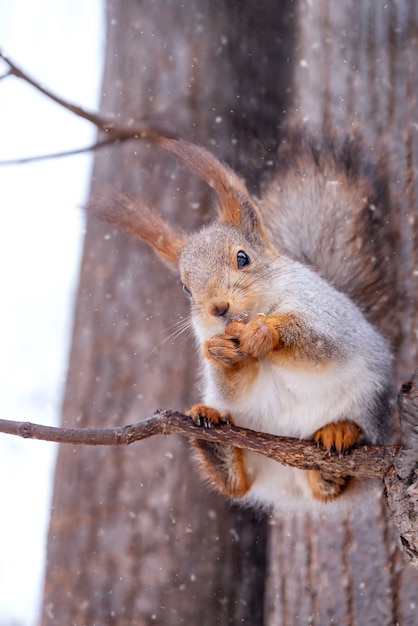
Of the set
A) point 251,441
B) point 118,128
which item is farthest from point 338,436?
point 118,128

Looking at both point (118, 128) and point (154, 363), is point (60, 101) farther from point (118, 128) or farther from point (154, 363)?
point (154, 363)

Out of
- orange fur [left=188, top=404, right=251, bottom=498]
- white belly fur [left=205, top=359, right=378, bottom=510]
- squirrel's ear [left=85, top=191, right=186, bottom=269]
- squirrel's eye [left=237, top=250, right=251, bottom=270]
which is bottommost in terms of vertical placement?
orange fur [left=188, top=404, right=251, bottom=498]

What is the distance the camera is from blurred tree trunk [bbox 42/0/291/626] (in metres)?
1.32

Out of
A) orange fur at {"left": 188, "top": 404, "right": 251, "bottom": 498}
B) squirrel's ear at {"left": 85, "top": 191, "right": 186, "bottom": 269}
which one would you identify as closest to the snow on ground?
squirrel's ear at {"left": 85, "top": 191, "right": 186, "bottom": 269}

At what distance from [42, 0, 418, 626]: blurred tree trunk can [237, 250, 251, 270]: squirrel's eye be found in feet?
0.70

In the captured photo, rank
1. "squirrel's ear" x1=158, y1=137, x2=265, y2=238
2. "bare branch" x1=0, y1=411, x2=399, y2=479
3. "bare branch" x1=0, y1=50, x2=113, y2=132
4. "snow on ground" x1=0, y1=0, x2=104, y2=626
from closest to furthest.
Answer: "bare branch" x1=0, y1=411, x2=399, y2=479, "squirrel's ear" x1=158, y1=137, x2=265, y2=238, "bare branch" x1=0, y1=50, x2=113, y2=132, "snow on ground" x1=0, y1=0, x2=104, y2=626

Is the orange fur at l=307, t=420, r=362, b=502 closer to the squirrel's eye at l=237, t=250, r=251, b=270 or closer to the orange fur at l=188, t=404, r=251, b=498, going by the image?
the orange fur at l=188, t=404, r=251, b=498

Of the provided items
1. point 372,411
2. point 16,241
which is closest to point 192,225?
point 372,411

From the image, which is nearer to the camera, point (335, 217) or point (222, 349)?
point (222, 349)

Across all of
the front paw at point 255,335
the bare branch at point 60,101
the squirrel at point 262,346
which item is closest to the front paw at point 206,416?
the squirrel at point 262,346

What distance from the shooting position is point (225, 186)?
1.12 meters

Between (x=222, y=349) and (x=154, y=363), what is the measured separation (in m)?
0.41

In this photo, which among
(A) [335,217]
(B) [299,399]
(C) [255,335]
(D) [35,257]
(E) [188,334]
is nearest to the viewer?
(C) [255,335]

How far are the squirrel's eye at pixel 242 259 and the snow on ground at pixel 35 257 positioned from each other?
0.37m
